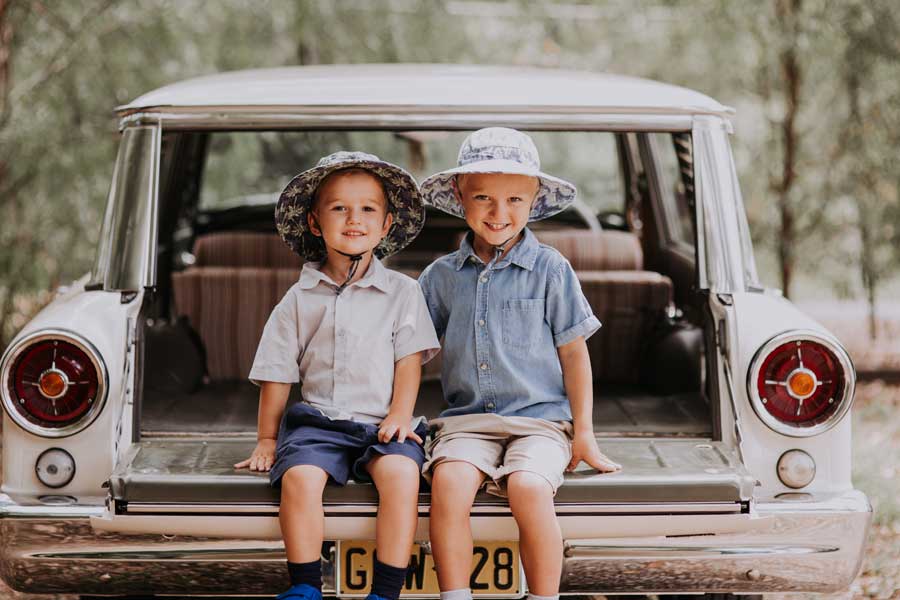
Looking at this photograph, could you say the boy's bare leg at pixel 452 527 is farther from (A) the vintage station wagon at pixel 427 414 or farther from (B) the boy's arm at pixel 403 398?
(B) the boy's arm at pixel 403 398

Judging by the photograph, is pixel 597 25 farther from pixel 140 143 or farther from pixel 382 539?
pixel 382 539

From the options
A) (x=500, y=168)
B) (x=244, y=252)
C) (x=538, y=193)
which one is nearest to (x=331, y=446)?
(x=500, y=168)

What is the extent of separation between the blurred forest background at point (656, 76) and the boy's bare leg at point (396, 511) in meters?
4.52

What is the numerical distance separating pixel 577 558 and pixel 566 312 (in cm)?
66

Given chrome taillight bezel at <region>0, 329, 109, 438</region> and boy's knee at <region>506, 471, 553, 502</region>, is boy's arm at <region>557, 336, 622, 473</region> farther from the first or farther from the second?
chrome taillight bezel at <region>0, 329, 109, 438</region>

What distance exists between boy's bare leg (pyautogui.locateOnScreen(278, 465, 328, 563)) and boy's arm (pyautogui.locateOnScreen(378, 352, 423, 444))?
0.26m

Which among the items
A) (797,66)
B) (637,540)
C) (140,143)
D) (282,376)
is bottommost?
(637,540)

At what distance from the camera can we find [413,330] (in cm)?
300

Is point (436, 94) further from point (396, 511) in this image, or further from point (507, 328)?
point (396, 511)

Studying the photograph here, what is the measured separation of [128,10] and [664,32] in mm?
3871

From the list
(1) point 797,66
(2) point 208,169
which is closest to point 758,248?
(1) point 797,66

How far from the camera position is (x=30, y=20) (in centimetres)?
705

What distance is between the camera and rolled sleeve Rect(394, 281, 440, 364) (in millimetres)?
2992

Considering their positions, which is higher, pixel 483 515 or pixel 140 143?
pixel 140 143
